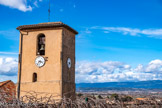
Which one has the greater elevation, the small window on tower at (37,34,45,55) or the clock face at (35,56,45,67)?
the small window on tower at (37,34,45,55)

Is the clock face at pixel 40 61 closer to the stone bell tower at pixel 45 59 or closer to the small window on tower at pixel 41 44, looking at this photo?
the stone bell tower at pixel 45 59

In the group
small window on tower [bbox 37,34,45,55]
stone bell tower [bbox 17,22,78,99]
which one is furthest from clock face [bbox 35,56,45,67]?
small window on tower [bbox 37,34,45,55]

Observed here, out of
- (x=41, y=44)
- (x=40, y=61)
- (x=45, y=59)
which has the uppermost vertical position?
(x=41, y=44)

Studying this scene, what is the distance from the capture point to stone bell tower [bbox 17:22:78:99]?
23.8 meters

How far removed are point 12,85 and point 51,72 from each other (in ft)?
23.2

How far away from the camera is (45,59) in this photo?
24203 mm

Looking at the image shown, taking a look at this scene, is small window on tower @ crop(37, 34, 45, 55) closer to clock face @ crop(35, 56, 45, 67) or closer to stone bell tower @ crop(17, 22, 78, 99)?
stone bell tower @ crop(17, 22, 78, 99)

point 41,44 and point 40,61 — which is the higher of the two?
point 41,44

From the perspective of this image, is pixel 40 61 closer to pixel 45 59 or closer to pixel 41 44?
pixel 45 59

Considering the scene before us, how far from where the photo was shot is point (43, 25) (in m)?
24.5

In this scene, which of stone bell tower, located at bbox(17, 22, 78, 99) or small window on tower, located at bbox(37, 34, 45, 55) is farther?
small window on tower, located at bbox(37, 34, 45, 55)

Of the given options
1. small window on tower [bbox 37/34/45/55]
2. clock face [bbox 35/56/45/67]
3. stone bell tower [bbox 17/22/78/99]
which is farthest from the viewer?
small window on tower [bbox 37/34/45/55]

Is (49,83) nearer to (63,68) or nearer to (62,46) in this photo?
(63,68)

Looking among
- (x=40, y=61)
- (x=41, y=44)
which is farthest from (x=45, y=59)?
(x=41, y=44)
